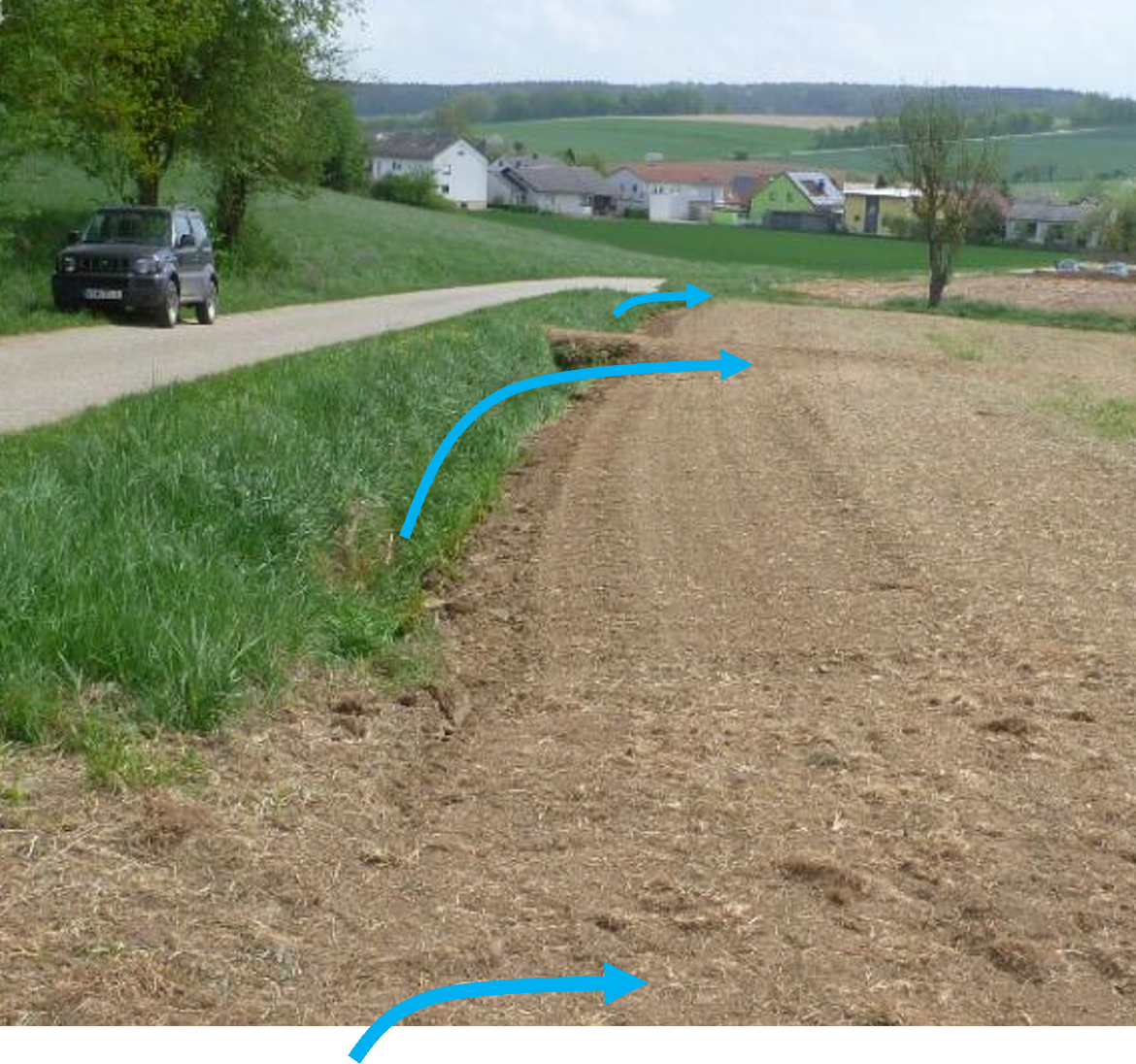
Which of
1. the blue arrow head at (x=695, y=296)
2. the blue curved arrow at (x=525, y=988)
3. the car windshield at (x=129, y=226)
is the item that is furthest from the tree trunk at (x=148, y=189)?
the blue curved arrow at (x=525, y=988)

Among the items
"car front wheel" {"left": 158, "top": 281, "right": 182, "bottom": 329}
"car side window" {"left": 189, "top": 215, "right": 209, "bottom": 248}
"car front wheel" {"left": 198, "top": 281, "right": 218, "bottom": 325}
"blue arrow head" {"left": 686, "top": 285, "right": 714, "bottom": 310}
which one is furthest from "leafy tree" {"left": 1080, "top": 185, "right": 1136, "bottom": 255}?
"car front wheel" {"left": 158, "top": 281, "right": 182, "bottom": 329}

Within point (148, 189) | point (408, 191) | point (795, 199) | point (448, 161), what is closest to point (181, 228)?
point (148, 189)

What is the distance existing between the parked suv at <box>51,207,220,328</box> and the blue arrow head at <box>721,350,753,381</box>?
8336mm

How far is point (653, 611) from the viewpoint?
845cm

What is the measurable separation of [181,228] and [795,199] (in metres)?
104

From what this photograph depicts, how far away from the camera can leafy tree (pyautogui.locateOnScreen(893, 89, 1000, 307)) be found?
46.6m

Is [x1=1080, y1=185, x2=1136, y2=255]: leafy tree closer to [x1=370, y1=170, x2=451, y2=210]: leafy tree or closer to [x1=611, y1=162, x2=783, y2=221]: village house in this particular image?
[x1=370, y1=170, x2=451, y2=210]: leafy tree

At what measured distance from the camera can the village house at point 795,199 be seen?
121 m

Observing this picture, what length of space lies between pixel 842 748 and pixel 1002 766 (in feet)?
1.90

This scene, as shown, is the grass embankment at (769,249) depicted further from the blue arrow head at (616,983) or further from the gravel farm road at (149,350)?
the blue arrow head at (616,983)

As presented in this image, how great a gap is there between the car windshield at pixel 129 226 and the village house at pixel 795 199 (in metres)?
97.2

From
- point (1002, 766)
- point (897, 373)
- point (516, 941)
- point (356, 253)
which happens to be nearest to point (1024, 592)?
point (1002, 766)

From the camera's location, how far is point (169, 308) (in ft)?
82.2

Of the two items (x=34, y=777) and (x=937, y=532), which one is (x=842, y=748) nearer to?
(x=34, y=777)
